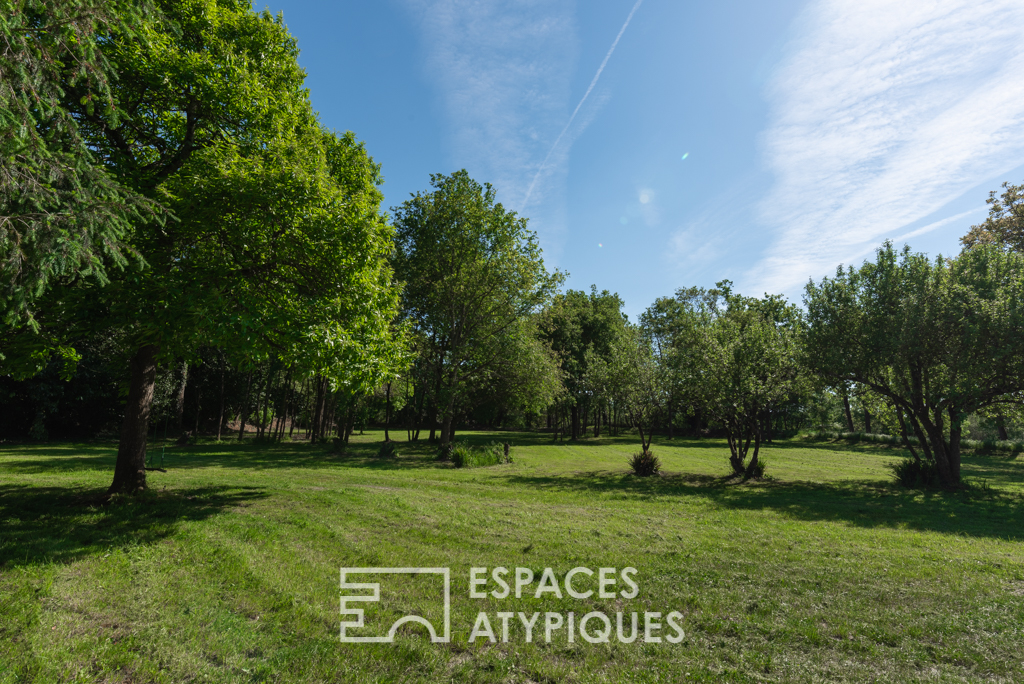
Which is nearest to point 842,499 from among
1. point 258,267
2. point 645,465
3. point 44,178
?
point 645,465

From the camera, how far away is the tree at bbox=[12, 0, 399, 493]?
343 inches

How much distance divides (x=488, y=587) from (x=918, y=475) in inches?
871

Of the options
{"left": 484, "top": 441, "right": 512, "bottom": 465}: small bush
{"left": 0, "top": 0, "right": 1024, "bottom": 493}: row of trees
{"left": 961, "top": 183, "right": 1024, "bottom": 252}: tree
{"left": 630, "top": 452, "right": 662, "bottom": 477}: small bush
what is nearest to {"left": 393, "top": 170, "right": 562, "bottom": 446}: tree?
{"left": 0, "top": 0, "right": 1024, "bottom": 493}: row of trees

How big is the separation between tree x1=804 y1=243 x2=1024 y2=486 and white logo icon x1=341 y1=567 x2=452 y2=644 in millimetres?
20360

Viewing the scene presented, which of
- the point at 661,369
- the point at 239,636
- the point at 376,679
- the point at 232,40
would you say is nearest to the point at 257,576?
the point at 239,636

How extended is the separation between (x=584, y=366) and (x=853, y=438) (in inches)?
1159

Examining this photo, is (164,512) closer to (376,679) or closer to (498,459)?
(376,679)

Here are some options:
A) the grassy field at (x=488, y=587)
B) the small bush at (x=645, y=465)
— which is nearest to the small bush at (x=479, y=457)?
the small bush at (x=645, y=465)

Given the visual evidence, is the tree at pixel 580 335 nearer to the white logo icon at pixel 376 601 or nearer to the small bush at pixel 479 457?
the small bush at pixel 479 457

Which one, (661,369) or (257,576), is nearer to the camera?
(257,576)

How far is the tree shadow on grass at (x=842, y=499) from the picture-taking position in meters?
12.3

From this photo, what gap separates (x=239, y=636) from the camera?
5.03m

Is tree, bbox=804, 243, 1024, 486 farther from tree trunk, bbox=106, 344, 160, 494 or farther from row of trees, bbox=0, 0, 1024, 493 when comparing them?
tree trunk, bbox=106, 344, 160, 494
